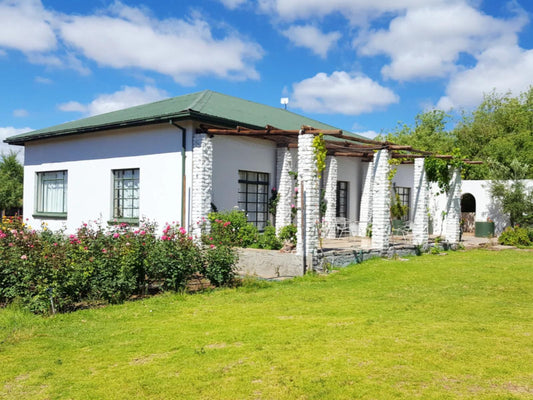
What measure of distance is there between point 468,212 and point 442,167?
41.6 feet

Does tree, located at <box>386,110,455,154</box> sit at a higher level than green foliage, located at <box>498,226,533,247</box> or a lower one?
higher

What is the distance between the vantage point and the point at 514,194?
21.0m

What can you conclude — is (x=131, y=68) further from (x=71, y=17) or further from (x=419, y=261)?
(x=419, y=261)

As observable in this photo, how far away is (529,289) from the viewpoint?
9.41 m

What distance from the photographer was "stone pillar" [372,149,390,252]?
13350 millimetres

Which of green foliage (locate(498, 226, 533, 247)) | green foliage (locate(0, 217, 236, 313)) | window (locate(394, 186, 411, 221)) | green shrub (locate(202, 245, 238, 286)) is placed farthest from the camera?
window (locate(394, 186, 411, 221))

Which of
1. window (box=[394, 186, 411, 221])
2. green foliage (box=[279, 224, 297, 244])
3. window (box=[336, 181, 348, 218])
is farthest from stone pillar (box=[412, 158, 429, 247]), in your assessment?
window (box=[394, 186, 411, 221])

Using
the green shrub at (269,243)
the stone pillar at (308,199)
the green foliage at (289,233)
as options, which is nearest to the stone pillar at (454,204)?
the green foliage at (289,233)

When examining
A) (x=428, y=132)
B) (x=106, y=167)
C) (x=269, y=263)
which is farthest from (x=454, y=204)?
(x=428, y=132)

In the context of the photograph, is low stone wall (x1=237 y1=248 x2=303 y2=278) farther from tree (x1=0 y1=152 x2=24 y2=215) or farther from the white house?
tree (x1=0 y1=152 x2=24 y2=215)

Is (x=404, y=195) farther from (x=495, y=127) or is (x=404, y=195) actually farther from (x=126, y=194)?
(x=495, y=127)

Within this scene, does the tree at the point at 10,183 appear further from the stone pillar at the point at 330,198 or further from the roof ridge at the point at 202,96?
the stone pillar at the point at 330,198

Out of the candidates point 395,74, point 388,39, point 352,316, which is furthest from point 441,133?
point 352,316

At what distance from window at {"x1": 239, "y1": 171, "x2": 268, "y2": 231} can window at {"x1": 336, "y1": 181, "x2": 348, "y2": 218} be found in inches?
184
